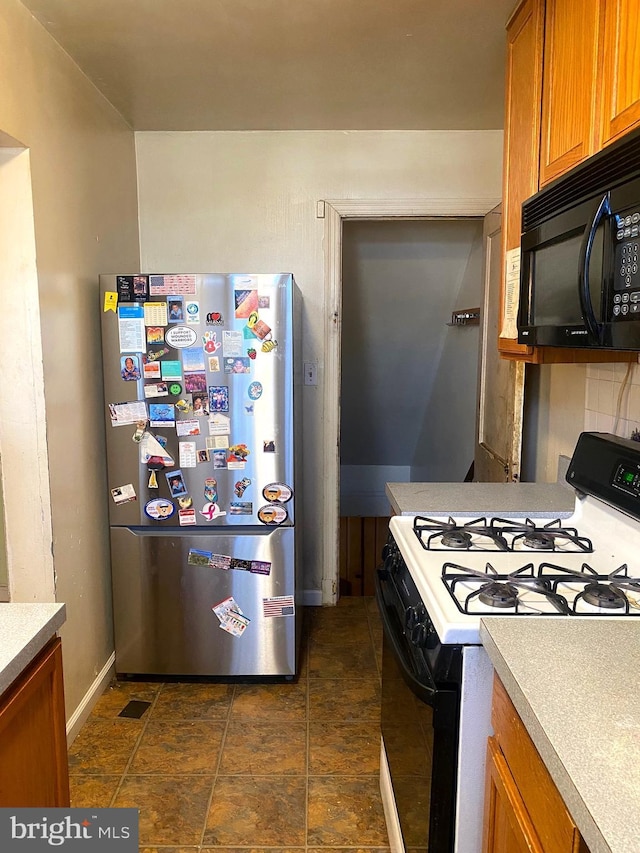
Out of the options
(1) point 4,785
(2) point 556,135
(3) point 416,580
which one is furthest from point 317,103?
(1) point 4,785

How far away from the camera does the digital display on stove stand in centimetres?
141

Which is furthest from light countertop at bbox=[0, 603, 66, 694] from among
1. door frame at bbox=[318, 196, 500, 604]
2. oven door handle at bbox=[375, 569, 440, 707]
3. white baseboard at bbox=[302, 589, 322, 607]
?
white baseboard at bbox=[302, 589, 322, 607]

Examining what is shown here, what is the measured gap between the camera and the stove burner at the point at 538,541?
150cm

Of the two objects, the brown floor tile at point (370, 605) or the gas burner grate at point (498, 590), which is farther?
the brown floor tile at point (370, 605)

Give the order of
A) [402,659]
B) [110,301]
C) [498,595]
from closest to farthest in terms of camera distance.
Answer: [498,595]
[402,659]
[110,301]

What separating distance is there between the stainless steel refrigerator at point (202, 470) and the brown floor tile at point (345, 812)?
2.06 feet

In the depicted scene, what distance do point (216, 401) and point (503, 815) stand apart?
1.71 meters

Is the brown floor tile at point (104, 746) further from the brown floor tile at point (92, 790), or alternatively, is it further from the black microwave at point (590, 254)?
the black microwave at point (590, 254)

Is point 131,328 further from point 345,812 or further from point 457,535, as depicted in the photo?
point 345,812

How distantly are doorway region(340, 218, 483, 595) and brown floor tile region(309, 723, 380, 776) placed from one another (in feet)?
4.33

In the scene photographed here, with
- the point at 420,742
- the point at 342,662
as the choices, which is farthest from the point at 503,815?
the point at 342,662

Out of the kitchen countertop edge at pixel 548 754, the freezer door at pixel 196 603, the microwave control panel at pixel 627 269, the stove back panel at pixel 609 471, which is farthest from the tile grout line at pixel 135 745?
the microwave control panel at pixel 627 269

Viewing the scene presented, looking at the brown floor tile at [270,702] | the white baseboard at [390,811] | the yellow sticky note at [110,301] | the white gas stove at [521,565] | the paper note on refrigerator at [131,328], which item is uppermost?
the yellow sticky note at [110,301]

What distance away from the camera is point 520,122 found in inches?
70.7
